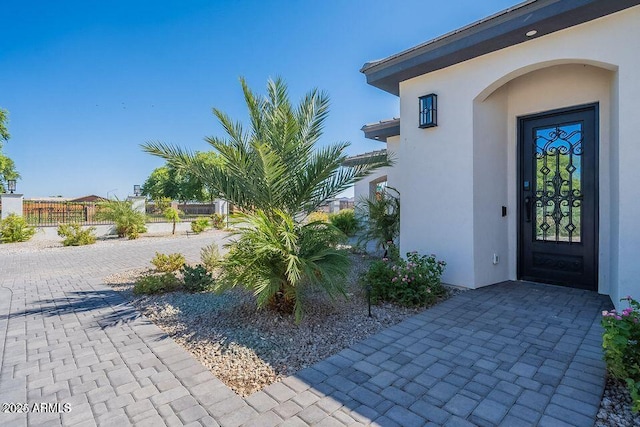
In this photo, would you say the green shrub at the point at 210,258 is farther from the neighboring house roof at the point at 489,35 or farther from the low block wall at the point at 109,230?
the low block wall at the point at 109,230

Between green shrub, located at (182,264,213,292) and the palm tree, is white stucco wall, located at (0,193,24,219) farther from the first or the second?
the palm tree

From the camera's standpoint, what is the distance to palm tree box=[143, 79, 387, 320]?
147 inches

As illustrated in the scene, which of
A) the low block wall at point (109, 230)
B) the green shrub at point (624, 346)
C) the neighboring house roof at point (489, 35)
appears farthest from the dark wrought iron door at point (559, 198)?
the low block wall at point (109, 230)

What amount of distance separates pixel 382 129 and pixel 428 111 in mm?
2323

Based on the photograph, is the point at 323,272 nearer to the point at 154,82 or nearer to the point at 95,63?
the point at 95,63

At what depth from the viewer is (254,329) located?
12.4 feet

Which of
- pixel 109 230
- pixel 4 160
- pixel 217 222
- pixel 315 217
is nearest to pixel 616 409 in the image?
pixel 315 217

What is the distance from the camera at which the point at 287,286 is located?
4.04 meters

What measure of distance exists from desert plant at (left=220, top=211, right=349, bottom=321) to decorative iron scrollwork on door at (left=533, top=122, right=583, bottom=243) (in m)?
4.09

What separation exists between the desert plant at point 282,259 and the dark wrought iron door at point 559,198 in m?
4.06

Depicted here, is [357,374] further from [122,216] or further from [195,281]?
[122,216]

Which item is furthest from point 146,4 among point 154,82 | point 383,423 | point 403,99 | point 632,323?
point 632,323

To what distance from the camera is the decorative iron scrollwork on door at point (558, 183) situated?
5160 mm

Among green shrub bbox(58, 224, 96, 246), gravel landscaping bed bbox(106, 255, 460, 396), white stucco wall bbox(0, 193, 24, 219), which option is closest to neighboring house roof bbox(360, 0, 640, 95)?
gravel landscaping bed bbox(106, 255, 460, 396)
